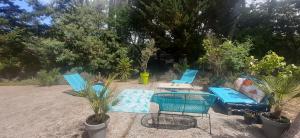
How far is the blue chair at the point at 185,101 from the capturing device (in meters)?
4.18

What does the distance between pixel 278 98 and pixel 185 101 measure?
1967mm

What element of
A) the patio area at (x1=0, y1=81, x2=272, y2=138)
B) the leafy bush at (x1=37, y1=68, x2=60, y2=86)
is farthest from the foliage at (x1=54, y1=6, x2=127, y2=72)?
the patio area at (x1=0, y1=81, x2=272, y2=138)

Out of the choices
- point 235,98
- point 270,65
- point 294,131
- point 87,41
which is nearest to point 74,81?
point 87,41

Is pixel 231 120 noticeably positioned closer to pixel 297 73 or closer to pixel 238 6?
pixel 297 73

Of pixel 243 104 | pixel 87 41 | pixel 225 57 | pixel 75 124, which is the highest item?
pixel 87 41

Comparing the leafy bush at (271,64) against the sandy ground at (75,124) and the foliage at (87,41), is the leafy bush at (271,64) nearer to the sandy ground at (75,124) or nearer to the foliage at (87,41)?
the sandy ground at (75,124)

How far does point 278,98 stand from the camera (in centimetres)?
410

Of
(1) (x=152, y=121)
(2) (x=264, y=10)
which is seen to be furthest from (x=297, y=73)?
(2) (x=264, y=10)

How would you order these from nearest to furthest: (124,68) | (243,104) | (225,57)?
(243,104) < (225,57) < (124,68)

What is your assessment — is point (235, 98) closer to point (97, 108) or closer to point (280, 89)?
point (280, 89)

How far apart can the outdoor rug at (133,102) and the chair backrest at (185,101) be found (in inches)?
55.1

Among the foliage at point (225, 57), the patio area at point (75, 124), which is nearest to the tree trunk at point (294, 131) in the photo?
the patio area at point (75, 124)

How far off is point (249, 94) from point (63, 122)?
5.27 metres

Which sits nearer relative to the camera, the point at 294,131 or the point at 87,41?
the point at 294,131
